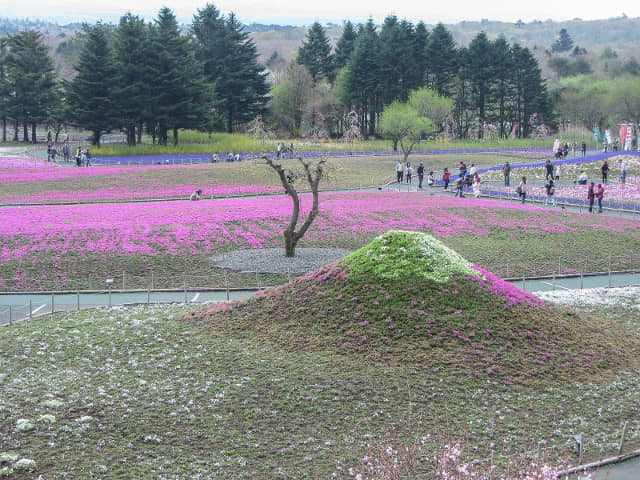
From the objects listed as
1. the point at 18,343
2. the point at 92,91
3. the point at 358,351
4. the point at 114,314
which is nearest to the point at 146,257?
the point at 114,314

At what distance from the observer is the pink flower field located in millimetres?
26094

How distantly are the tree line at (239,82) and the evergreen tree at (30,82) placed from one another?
0.44 ft

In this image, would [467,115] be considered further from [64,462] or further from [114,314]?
[64,462]

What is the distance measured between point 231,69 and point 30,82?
84.2 feet

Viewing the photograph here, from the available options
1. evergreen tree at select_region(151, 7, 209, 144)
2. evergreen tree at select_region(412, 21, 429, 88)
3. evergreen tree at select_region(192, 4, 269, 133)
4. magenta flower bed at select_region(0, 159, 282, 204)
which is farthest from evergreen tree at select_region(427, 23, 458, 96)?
magenta flower bed at select_region(0, 159, 282, 204)

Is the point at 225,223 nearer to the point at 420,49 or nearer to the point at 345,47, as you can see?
the point at 420,49

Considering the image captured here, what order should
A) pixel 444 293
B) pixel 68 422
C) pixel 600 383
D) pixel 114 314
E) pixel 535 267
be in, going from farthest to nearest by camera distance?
pixel 535 267
pixel 114 314
pixel 444 293
pixel 600 383
pixel 68 422

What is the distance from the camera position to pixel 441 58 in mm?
102062

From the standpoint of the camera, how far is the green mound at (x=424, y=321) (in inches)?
573

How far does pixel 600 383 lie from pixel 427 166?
54.5 metres

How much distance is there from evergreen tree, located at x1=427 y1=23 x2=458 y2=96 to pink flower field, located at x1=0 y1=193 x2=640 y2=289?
68.3 metres

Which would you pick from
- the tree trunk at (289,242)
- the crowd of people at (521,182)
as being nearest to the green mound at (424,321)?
the tree trunk at (289,242)

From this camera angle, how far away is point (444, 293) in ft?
52.9

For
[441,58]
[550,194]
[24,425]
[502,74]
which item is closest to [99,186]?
[550,194]
